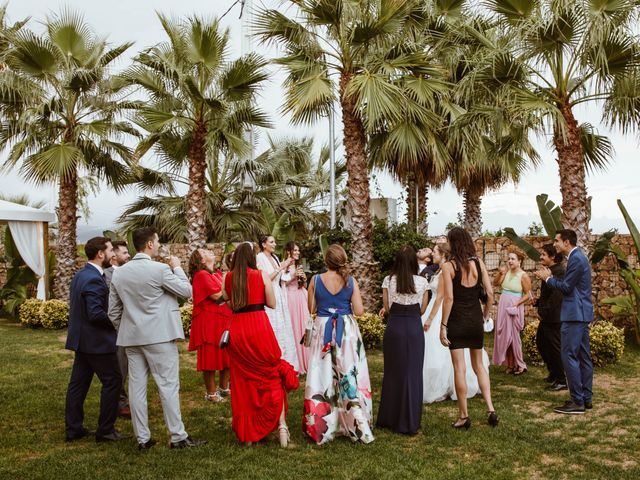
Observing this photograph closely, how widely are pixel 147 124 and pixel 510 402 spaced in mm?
9541

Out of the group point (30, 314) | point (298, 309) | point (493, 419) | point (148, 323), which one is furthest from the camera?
point (30, 314)

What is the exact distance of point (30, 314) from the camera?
49.7 feet

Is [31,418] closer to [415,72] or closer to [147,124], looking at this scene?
[147,124]

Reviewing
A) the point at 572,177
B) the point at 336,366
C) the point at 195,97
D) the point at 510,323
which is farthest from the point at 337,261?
the point at 195,97

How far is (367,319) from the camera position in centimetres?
1150

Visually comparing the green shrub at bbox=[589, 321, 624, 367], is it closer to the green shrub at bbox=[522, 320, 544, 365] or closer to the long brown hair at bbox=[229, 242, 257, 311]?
the green shrub at bbox=[522, 320, 544, 365]

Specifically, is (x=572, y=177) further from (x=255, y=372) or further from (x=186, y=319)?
(x=186, y=319)

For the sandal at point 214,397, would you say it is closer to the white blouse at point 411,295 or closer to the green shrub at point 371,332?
the white blouse at point 411,295

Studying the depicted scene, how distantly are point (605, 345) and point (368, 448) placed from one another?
576 cm

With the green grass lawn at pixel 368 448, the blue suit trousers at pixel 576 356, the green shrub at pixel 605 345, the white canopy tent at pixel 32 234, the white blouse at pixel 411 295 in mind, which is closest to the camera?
the green grass lawn at pixel 368 448

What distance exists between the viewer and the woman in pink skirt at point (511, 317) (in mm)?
9094

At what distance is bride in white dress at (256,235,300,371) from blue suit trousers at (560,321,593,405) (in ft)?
11.1

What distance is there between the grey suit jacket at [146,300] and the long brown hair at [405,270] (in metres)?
2.06

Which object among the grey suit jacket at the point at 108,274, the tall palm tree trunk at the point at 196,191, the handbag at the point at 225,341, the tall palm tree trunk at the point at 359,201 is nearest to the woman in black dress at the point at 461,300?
the handbag at the point at 225,341
